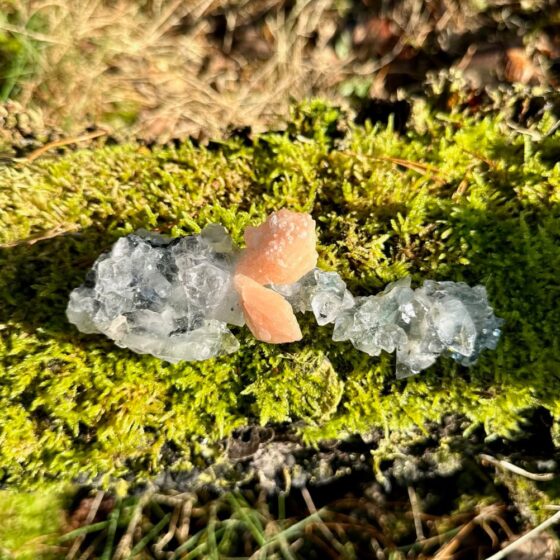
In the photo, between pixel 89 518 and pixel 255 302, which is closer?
pixel 255 302

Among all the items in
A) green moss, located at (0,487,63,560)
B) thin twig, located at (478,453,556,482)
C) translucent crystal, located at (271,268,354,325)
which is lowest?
green moss, located at (0,487,63,560)

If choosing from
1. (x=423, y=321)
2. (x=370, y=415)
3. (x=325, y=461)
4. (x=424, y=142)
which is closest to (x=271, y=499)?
(x=325, y=461)

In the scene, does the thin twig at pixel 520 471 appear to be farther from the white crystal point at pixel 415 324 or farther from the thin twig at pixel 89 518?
the thin twig at pixel 89 518

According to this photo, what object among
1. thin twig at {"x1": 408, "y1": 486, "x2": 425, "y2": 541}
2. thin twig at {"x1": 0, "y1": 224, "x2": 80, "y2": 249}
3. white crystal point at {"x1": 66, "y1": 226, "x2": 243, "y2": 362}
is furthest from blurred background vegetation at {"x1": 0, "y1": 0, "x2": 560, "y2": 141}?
thin twig at {"x1": 408, "y1": 486, "x2": 425, "y2": 541}

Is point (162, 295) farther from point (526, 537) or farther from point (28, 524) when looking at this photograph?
point (526, 537)

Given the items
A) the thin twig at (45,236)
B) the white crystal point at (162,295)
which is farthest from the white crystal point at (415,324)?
the thin twig at (45,236)

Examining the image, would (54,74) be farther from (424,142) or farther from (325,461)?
(325,461)

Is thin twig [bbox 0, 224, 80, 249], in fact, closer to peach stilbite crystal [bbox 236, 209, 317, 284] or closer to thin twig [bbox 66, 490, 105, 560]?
peach stilbite crystal [bbox 236, 209, 317, 284]

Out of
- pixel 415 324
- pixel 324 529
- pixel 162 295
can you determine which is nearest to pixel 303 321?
pixel 415 324
